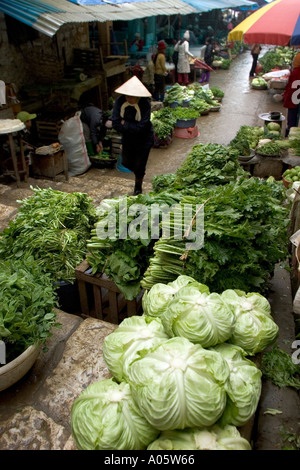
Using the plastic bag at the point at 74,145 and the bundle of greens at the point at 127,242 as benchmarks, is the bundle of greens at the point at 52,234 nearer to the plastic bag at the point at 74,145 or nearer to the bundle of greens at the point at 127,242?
the bundle of greens at the point at 127,242

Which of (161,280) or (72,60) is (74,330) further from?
(72,60)

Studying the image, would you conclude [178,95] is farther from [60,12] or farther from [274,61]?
[274,61]

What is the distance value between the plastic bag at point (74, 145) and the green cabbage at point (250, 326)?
5916mm

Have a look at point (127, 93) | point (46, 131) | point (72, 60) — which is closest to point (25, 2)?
point (46, 131)

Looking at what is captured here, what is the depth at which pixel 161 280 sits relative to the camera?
3.05 m

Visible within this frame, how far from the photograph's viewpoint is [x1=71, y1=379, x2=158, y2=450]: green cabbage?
180 centimetres

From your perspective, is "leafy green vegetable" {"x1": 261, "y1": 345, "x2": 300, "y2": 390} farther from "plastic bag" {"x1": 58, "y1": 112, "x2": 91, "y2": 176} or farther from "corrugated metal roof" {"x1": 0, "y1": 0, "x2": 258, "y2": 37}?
"plastic bag" {"x1": 58, "y1": 112, "x2": 91, "y2": 176}

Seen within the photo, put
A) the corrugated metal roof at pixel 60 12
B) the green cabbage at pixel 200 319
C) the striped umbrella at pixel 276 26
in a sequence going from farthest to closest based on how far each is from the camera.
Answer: the corrugated metal roof at pixel 60 12 → the striped umbrella at pixel 276 26 → the green cabbage at pixel 200 319

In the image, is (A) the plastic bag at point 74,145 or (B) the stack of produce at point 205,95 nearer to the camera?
(A) the plastic bag at point 74,145

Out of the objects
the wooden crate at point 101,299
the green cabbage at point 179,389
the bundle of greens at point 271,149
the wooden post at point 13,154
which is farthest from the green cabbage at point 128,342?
the bundle of greens at point 271,149

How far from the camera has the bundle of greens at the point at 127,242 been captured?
3.15 meters

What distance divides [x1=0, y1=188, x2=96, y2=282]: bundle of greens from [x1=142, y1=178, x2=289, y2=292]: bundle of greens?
45.6 inches

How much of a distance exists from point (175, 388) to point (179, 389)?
0.07 ft
